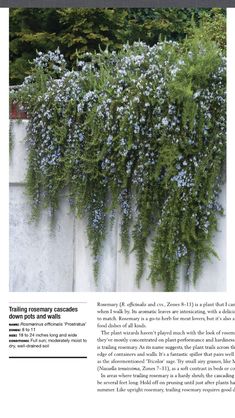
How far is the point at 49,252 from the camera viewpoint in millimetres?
3678

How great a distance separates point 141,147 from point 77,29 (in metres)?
1.60

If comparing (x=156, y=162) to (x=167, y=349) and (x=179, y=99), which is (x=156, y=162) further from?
(x=167, y=349)

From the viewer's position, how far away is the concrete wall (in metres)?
3.60

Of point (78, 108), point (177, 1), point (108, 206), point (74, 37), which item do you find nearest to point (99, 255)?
point (108, 206)

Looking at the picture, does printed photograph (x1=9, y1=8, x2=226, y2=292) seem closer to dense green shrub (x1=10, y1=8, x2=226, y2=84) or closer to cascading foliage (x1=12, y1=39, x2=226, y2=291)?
cascading foliage (x1=12, y1=39, x2=226, y2=291)

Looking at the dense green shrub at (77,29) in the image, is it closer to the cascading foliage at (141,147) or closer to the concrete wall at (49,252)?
the cascading foliage at (141,147)

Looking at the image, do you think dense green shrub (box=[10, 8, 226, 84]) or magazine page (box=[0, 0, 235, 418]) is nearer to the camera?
magazine page (box=[0, 0, 235, 418])

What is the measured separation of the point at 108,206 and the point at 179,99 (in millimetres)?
782
